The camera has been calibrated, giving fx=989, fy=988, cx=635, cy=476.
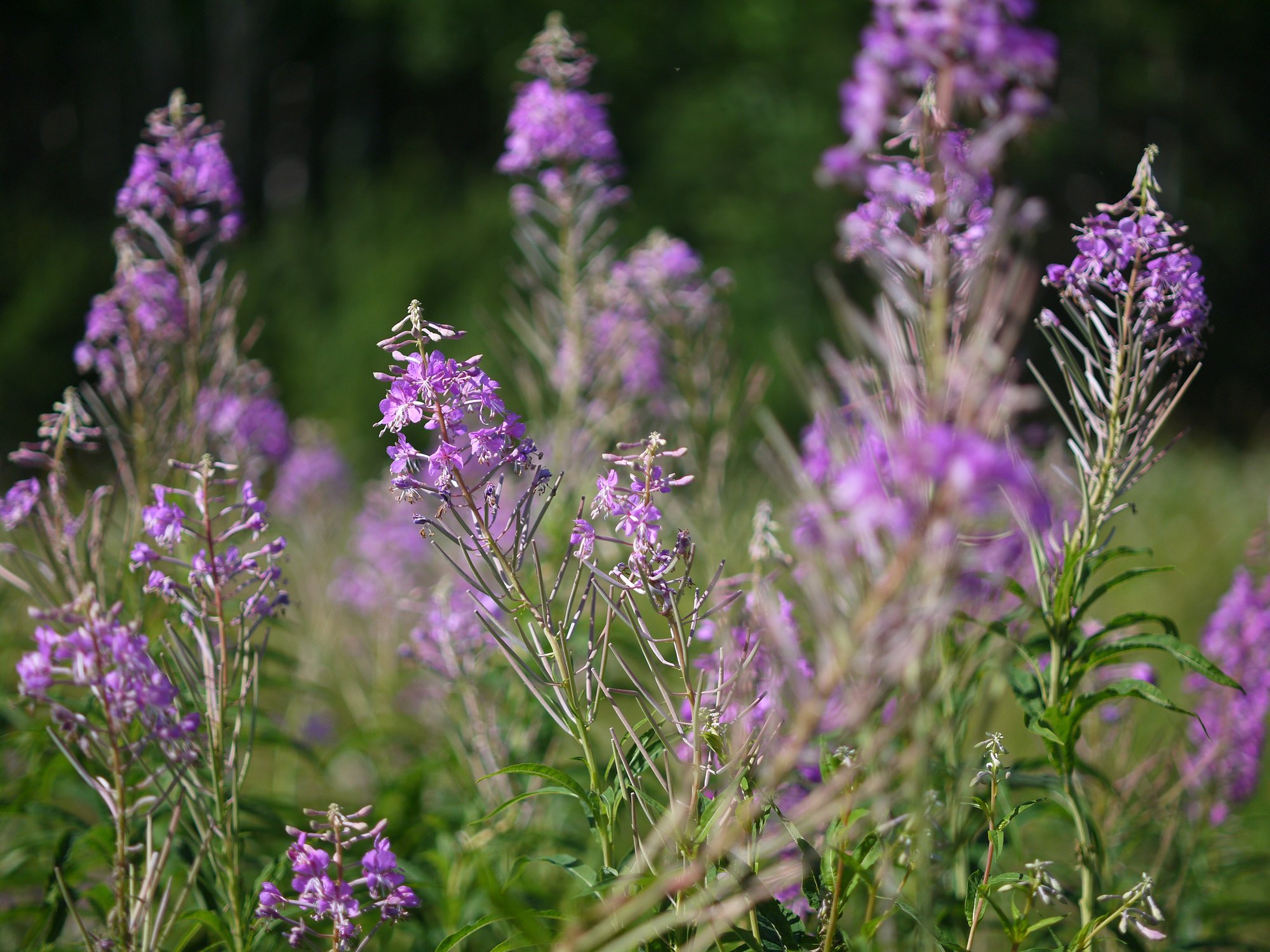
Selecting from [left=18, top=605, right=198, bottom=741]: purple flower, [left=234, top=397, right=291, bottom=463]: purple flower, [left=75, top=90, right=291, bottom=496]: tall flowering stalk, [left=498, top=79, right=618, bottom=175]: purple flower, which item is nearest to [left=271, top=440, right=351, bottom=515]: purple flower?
[left=234, top=397, right=291, bottom=463]: purple flower

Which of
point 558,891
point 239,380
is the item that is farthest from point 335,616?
point 558,891

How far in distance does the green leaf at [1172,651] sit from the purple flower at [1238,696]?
120 centimetres

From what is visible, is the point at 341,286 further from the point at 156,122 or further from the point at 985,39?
the point at 985,39

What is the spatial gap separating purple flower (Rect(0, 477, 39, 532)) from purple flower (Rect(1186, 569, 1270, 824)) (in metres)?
2.76

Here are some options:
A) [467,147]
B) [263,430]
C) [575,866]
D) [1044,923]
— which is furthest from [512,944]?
[467,147]

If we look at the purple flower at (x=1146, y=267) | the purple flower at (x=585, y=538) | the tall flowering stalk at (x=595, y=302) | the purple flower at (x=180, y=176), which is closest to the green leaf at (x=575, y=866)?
the purple flower at (x=585, y=538)

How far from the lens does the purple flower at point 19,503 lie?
6.23 ft

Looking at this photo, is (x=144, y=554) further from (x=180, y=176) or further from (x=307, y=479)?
(x=307, y=479)

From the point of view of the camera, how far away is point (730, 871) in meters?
1.32

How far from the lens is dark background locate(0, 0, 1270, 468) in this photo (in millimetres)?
13852

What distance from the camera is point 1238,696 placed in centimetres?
260

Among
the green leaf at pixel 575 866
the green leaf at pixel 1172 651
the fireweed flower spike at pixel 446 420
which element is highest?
the fireweed flower spike at pixel 446 420

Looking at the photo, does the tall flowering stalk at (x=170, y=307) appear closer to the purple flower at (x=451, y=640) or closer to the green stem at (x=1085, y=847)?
the purple flower at (x=451, y=640)

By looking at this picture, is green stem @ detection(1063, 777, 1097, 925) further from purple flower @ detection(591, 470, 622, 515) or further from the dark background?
the dark background
